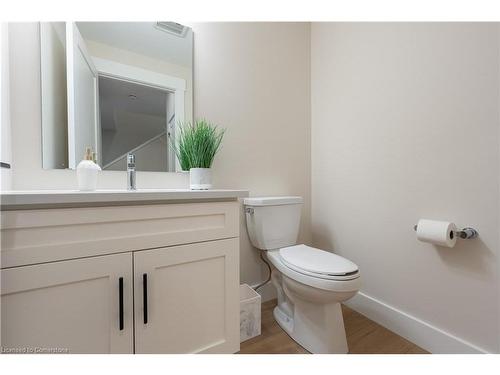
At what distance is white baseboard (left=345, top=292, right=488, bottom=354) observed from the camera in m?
1.02

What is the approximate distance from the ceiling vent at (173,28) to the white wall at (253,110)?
0.08 metres

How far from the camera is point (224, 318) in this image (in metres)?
0.91

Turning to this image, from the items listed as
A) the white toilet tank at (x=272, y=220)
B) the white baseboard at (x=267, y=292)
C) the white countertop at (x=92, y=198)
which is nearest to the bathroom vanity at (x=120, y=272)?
the white countertop at (x=92, y=198)

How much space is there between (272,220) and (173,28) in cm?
122

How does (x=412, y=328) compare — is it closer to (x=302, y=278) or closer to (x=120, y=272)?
(x=302, y=278)

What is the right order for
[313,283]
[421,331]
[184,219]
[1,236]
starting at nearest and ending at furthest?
[1,236]
[184,219]
[313,283]
[421,331]

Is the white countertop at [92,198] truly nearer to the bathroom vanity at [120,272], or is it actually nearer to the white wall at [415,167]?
the bathroom vanity at [120,272]

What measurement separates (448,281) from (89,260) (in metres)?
1.47

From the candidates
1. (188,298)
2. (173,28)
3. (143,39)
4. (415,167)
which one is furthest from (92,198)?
(415,167)

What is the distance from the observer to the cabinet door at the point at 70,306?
61 centimetres

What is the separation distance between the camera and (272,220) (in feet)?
4.43

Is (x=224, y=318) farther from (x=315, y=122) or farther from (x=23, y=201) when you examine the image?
(x=315, y=122)

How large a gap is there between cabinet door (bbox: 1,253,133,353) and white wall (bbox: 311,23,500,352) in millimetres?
1305
